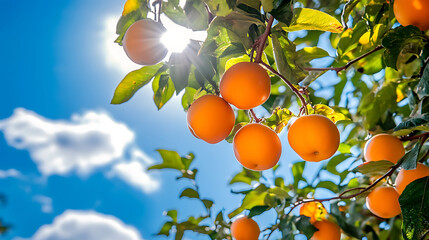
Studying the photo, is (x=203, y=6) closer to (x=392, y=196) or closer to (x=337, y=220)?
(x=392, y=196)

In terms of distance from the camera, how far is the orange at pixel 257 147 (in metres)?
0.74

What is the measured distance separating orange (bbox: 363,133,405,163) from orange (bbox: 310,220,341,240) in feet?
0.94

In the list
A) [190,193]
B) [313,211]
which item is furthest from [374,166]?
[190,193]

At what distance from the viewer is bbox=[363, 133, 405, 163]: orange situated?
41.1 inches

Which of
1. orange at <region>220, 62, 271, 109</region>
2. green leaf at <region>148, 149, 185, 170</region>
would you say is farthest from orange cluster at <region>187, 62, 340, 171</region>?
green leaf at <region>148, 149, 185, 170</region>

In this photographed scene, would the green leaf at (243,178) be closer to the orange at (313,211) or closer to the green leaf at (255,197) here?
the green leaf at (255,197)

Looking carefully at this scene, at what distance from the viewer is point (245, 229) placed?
1.21 m

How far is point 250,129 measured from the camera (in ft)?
2.48

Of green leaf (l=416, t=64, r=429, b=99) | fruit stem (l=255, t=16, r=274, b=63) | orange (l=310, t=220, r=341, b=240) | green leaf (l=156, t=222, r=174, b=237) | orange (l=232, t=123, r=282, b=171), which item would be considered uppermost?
green leaf (l=156, t=222, r=174, b=237)

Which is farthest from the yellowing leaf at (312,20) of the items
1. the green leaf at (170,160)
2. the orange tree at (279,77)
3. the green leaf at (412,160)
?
the green leaf at (170,160)

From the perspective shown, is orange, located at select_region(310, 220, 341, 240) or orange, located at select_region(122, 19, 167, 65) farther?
orange, located at select_region(310, 220, 341, 240)

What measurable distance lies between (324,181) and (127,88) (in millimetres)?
978

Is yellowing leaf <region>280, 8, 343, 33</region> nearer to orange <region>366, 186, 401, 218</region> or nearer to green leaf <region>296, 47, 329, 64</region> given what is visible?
green leaf <region>296, 47, 329, 64</region>

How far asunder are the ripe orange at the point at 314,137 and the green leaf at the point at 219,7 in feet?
0.92
